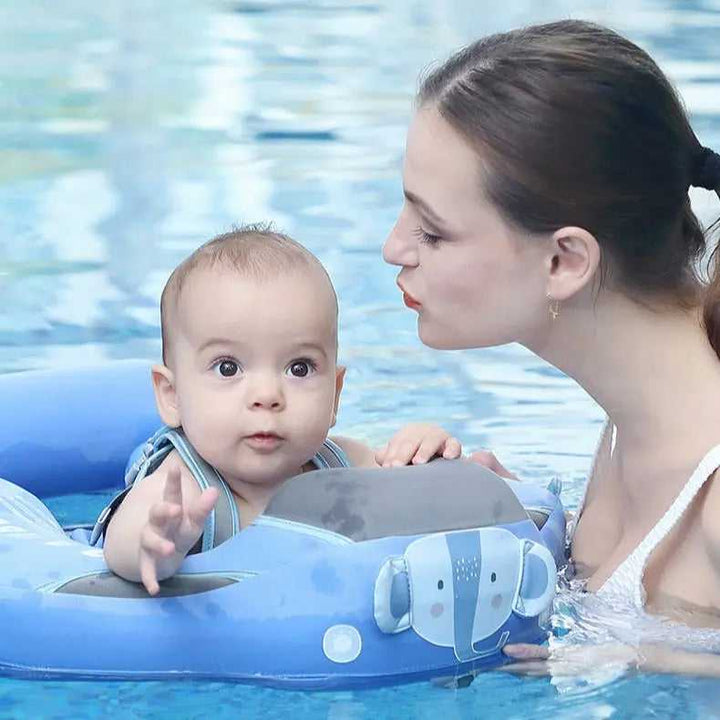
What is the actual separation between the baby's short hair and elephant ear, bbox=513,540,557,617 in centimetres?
50

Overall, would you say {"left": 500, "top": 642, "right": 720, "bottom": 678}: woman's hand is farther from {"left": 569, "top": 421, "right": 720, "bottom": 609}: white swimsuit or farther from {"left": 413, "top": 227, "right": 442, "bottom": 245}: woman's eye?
{"left": 413, "top": 227, "right": 442, "bottom": 245}: woman's eye

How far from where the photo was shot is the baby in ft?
8.47

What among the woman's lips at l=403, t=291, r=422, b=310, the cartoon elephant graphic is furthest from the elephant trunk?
the woman's lips at l=403, t=291, r=422, b=310

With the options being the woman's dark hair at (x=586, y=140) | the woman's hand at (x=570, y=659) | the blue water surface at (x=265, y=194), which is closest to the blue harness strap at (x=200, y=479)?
the blue water surface at (x=265, y=194)

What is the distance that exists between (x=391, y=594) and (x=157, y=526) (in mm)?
365

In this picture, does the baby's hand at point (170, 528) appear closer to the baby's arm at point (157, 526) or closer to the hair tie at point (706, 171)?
the baby's arm at point (157, 526)

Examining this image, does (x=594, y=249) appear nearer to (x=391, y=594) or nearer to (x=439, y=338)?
(x=439, y=338)

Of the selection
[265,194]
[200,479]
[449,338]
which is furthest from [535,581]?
[265,194]

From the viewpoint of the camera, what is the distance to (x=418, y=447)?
107 inches

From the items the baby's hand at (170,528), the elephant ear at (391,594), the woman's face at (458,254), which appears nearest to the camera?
the baby's hand at (170,528)

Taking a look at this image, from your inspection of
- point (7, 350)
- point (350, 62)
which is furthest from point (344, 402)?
point (350, 62)

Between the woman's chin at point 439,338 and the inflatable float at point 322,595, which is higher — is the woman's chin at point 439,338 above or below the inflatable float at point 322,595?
above

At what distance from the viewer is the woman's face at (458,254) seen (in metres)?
2.66

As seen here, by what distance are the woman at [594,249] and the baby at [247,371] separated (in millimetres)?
206
